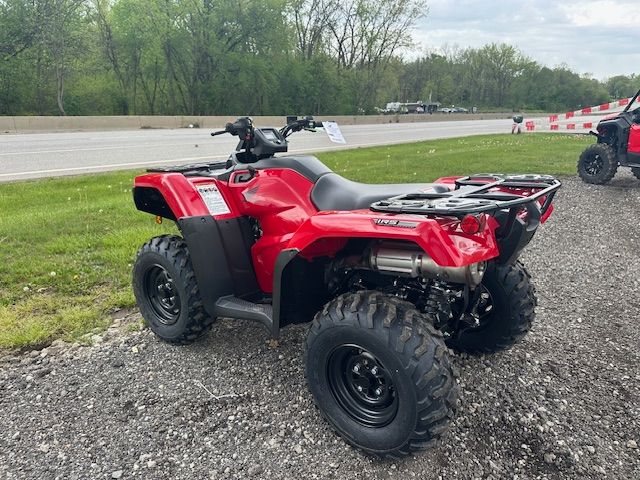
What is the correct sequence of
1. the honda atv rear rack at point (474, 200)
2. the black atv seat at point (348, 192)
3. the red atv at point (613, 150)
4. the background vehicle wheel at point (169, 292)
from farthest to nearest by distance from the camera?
the red atv at point (613, 150) → the background vehicle wheel at point (169, 292) → the black atv seat at point (348, 192) → the honda atv rear rack at point (474, 200)

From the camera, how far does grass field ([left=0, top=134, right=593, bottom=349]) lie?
142 inches

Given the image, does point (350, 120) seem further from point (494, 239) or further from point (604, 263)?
point (494, 239)

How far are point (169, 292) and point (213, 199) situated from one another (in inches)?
31.8

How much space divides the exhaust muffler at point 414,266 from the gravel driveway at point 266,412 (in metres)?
0.84

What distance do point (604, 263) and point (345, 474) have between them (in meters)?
4.08

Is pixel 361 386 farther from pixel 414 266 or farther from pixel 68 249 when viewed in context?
pixel 68 249

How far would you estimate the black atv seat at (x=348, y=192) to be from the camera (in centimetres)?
251

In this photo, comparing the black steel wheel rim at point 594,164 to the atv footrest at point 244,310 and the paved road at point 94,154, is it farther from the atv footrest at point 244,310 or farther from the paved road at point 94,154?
the atv footrest at point 244,310

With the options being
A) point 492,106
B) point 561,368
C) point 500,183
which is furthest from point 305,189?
point 492,106

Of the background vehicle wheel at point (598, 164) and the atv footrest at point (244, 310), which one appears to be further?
the background vehicle wheel at point (598, 164)

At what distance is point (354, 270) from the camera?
2643 millimetres

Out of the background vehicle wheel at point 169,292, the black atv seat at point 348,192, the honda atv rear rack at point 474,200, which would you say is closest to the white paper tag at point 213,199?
the background vehicle wheel at point 169,292

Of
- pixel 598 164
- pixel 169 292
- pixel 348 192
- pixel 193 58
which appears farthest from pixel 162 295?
pixel 193 58

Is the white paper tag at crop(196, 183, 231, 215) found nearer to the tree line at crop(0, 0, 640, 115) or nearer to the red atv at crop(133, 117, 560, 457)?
the red atv at crop(133, 117, 560, 457)
